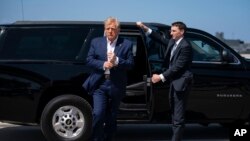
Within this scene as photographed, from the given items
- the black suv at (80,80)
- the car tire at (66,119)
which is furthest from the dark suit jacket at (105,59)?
the car tire at (66,119)

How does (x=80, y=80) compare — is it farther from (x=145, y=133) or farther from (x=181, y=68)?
(x=145, y=133)

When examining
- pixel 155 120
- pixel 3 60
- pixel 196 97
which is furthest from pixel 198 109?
pixel 3 60

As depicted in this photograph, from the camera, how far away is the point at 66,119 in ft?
21.4

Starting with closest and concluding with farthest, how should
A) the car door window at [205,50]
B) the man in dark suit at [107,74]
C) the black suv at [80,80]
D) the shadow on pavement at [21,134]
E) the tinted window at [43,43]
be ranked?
the man in dark suit at [107,74], the black suv at [80,80], the tinted window at [43,43], the car door window at [205,50], the shadow on pavement at [21,134]

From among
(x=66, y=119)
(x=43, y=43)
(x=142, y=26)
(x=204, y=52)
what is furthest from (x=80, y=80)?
(x=204, y=52)

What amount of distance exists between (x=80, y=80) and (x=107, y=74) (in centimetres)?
121

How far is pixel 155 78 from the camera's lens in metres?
5.91

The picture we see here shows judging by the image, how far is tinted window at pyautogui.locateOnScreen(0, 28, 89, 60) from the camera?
21.6 ft

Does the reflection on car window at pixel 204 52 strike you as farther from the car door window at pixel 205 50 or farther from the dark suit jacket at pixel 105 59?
the dark suit jacket at pixel 105 59

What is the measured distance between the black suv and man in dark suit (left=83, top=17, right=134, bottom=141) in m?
0.99

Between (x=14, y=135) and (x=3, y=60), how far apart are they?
5.53 ft

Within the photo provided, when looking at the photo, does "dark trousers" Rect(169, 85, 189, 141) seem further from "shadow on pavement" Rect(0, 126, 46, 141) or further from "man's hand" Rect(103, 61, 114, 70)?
"shadow on pavement" Rect(0, 126, 46, 141)

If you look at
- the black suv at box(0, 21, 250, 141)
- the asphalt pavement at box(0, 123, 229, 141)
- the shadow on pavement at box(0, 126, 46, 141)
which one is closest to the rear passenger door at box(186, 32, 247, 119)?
the black suv at box(0, 21, 250, 141)

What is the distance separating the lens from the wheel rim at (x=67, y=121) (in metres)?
6.53
